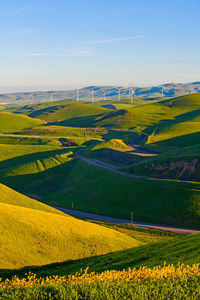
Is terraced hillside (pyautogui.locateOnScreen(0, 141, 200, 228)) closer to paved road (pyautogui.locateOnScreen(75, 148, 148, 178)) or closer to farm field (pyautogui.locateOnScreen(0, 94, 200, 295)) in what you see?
farm field (pyautogui.locateOnScreen(0, 94, 200, 295))

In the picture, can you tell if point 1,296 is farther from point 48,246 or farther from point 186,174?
point 186,174

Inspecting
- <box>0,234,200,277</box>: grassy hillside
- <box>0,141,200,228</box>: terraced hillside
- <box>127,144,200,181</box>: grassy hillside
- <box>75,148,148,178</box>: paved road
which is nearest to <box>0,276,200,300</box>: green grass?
<box>0,234,200,277</box>: grassy hillside

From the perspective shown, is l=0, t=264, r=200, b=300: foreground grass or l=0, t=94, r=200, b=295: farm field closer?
l=0, t=264, r=200, b=300: foreground grass

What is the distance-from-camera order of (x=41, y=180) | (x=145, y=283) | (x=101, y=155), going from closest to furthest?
(x=145, y=283) < (x=41, y=180) < (x=101, y=155)

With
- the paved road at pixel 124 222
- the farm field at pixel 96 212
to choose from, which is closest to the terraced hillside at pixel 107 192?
the farm field at pixel 96 212

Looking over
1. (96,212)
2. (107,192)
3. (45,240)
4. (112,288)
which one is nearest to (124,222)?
(96,212)

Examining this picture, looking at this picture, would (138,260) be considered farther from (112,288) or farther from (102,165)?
(102,165)

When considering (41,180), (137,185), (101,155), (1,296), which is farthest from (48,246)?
(101,155)
